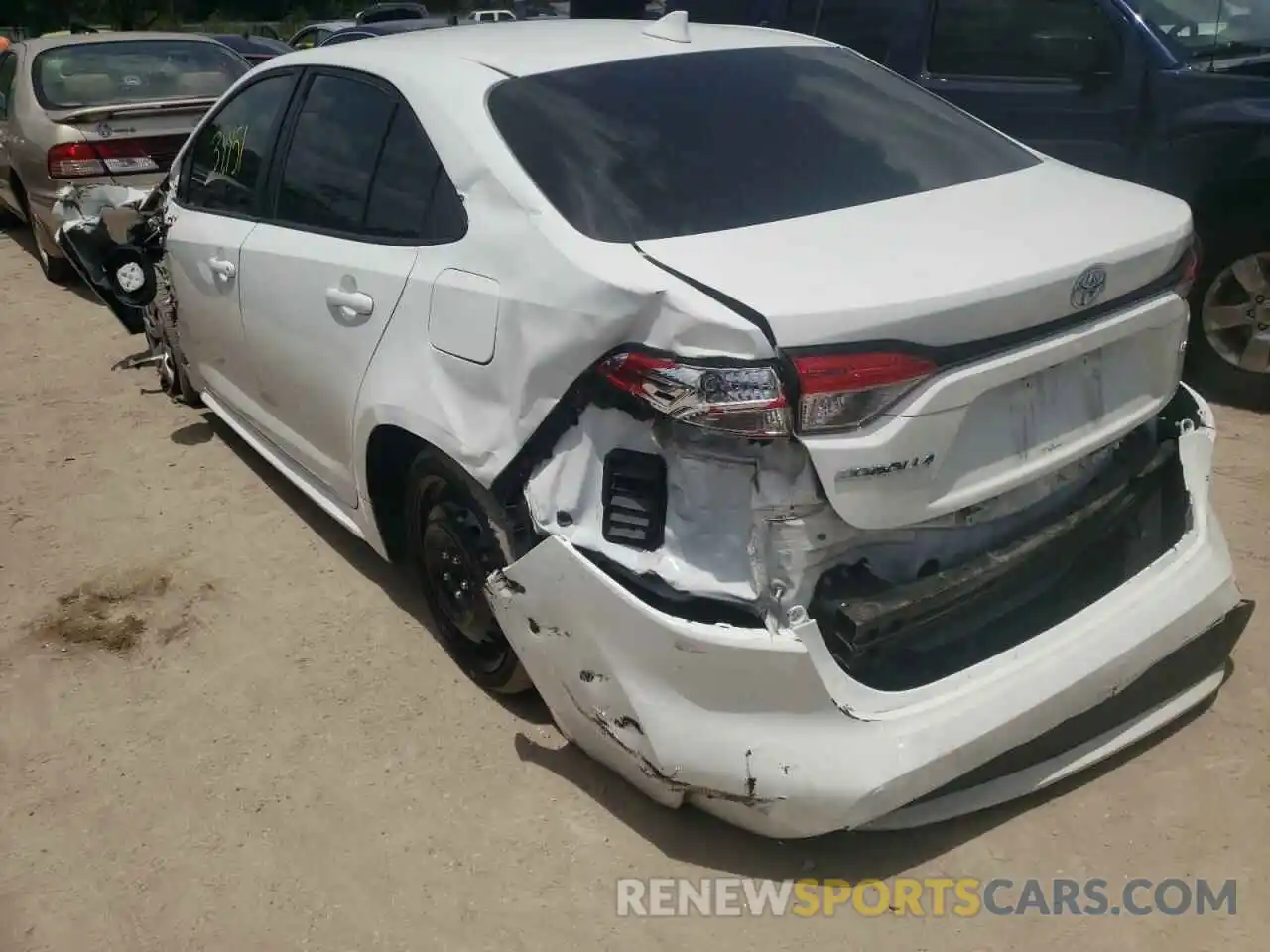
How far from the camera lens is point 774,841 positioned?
2.62 metres

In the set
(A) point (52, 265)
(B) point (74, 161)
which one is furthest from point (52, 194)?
(A) point (52, 265)

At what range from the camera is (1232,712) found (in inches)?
116

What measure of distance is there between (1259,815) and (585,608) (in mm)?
1646

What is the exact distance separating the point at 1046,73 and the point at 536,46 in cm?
301

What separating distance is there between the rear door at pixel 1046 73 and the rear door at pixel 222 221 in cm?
327

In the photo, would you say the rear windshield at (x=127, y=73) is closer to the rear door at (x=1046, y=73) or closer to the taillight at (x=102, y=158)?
the taillight at (x=102, y=158)

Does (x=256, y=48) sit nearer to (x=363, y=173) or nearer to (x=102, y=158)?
(x=102, y=158)

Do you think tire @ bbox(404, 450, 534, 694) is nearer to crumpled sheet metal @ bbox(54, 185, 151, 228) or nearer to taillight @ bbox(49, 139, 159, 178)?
crumpled sheet metal @ bbox(54, 185, 151, 228)

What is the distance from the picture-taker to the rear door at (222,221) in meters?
3.90

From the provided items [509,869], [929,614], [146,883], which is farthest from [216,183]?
[929,614]

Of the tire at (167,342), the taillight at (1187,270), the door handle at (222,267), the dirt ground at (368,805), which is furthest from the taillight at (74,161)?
the taillight at (1187,270)

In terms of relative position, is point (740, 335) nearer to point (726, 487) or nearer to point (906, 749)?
point (726, 487)

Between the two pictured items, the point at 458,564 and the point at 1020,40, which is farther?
the point at 1020,40

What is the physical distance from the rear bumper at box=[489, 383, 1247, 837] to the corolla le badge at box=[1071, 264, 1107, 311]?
0.68 metres
